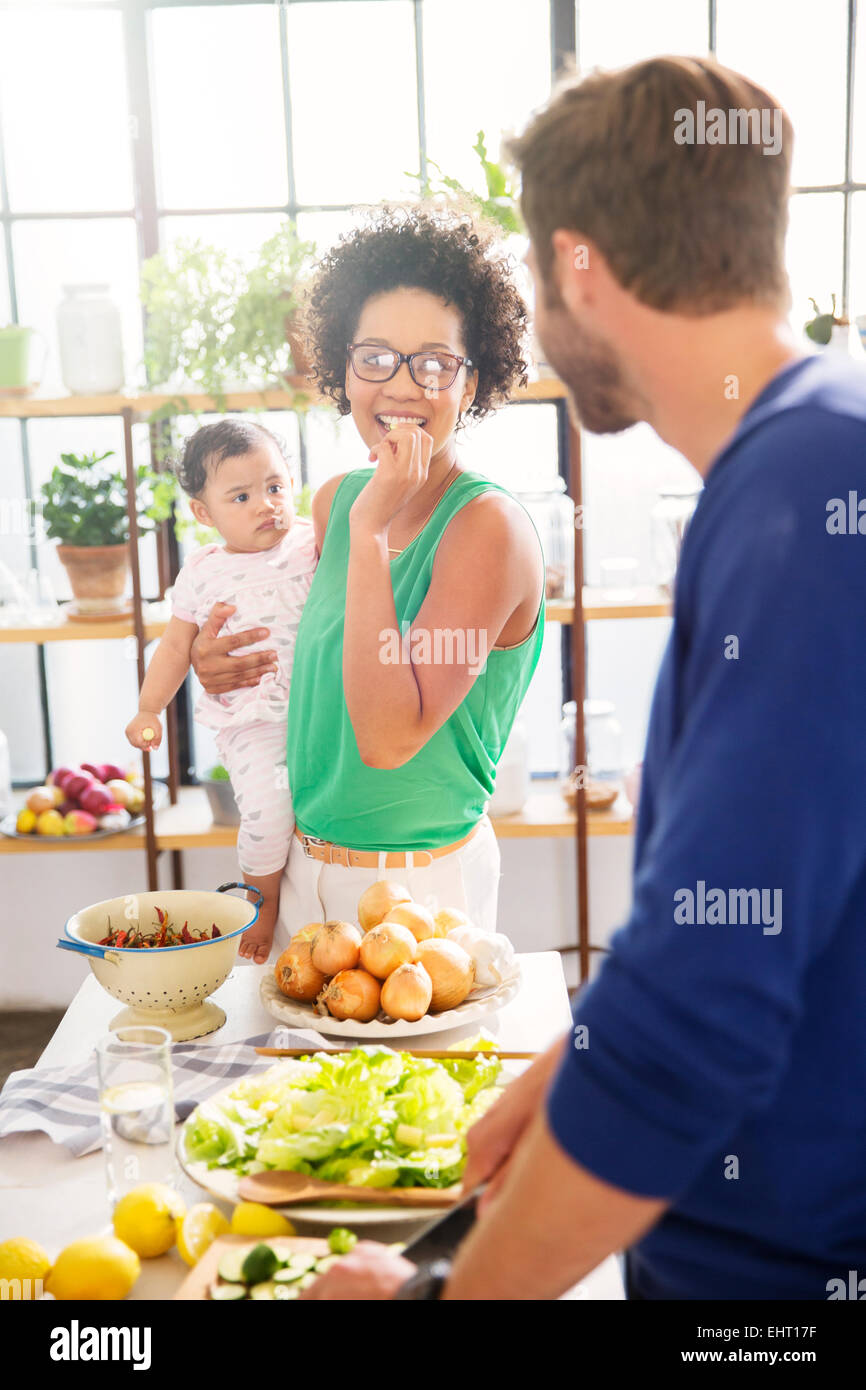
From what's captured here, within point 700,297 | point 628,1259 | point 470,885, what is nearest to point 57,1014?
point 470,885

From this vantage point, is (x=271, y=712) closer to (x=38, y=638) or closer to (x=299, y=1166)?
(x=38, y=638)

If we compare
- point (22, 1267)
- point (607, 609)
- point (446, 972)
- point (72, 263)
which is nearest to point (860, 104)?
point (607, 609)

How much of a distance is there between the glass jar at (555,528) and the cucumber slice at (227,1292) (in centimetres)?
226

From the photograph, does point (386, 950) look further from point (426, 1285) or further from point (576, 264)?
point (576, 264)

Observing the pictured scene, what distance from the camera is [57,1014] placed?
3.42m

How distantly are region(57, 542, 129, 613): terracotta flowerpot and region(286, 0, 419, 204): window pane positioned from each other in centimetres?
108

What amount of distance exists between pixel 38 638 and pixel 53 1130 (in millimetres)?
2022

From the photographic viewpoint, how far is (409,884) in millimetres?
1595

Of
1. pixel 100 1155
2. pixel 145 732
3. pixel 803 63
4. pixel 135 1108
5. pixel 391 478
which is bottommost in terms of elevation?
pixel 100 1155

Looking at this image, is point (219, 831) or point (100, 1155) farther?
point (219, 831)

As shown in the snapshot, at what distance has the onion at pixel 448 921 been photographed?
1406 mm

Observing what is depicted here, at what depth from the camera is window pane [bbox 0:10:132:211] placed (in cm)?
321

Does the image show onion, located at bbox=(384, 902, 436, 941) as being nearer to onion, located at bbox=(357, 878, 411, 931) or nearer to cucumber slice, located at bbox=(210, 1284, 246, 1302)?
onion, located at bbox=(357, 878, 411, 931)

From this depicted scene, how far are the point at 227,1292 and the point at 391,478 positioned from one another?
0.93m
